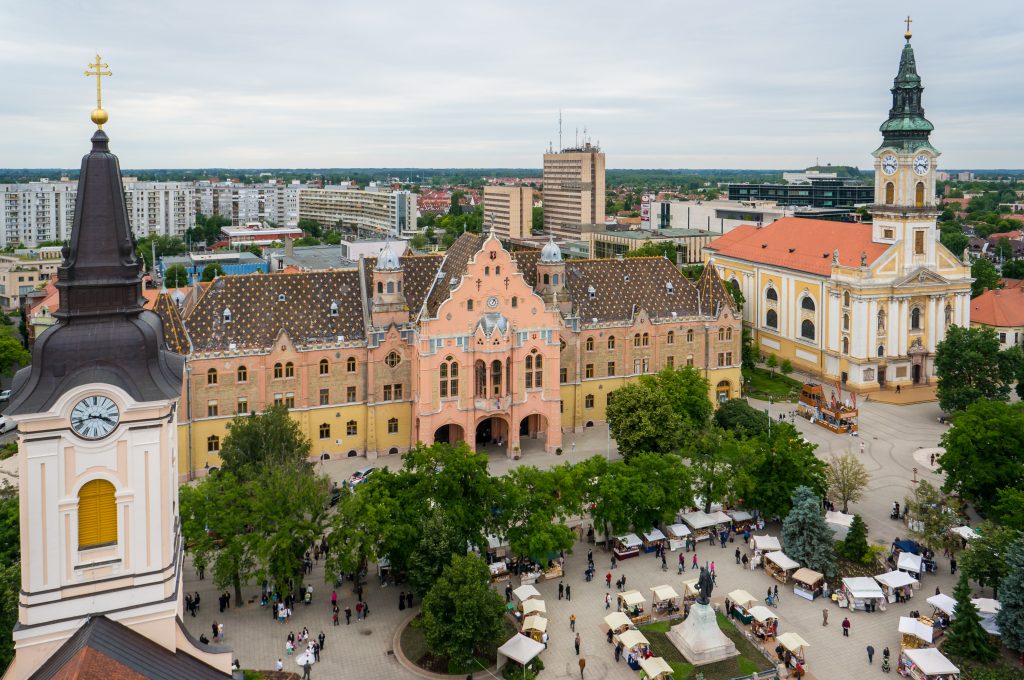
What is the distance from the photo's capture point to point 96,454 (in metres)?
24.6

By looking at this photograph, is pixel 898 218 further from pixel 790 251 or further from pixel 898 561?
pixel 898 561

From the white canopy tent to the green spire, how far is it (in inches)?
3095

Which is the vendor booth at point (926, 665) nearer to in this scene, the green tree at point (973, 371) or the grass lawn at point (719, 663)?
the grass lawn at point (719, 663)

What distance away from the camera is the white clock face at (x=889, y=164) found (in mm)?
98062

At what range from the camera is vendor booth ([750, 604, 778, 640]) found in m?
46.1

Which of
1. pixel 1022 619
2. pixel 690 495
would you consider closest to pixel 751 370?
pixel 690 495

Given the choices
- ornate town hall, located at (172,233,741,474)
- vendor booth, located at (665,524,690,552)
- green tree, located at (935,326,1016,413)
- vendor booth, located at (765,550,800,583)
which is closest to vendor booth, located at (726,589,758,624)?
vendor booth, located at (765,550,800,583)

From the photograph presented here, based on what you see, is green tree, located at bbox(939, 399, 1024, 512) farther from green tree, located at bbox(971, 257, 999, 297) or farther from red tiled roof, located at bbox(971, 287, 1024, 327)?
green tree, located at bbox(971, 257, 999, 297)

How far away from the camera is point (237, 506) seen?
4875 cm

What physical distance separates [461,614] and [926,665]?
22.8m

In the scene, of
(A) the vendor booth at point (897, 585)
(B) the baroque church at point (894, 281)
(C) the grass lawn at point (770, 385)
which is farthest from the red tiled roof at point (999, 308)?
(A) the vendor booth at point (897, 585)

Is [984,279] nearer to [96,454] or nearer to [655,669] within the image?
[655,669]

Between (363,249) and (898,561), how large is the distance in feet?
348

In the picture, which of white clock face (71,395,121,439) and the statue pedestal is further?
the statue pedestal
